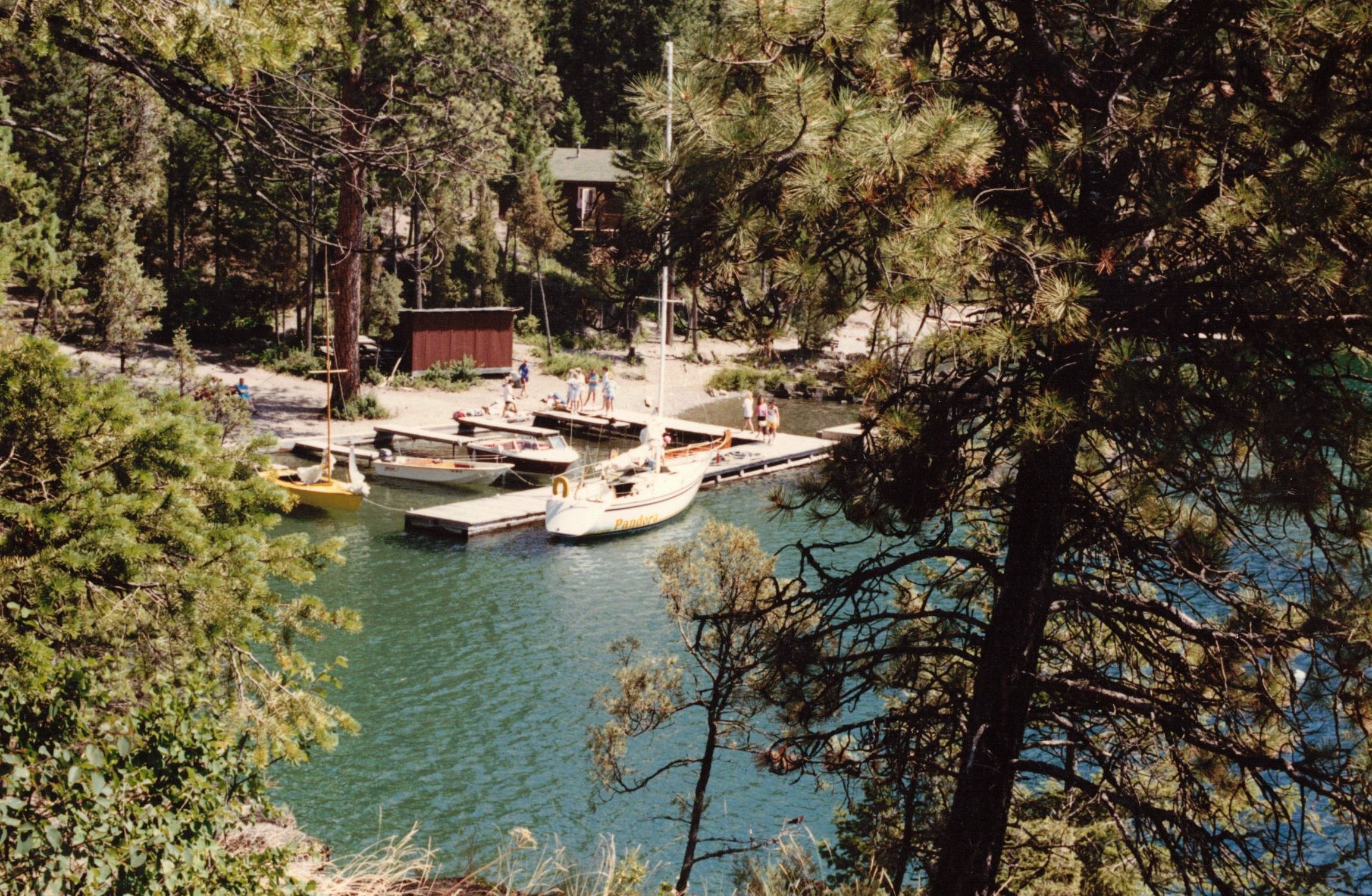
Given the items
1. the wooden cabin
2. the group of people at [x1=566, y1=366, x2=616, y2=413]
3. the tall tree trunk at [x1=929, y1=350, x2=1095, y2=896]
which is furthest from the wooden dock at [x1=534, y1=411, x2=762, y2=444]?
the tall tree trunk at [x1=929, y1=350, x2=1095, y2=896]

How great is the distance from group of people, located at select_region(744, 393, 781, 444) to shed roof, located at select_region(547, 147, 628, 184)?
21.6m

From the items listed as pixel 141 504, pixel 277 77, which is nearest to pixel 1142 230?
pixel 277 77

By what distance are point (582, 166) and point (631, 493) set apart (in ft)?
115

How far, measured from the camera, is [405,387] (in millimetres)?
39844

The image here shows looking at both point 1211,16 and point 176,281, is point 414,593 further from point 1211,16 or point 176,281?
point 176,281

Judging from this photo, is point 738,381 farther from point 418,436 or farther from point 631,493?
point 631,493

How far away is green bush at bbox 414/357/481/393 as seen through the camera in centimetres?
4047

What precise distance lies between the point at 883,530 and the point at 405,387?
3400 cm

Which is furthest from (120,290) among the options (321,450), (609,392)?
(609,392)

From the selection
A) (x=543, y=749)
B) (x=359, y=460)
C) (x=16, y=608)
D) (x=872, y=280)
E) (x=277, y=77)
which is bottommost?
(x=543, y=749)

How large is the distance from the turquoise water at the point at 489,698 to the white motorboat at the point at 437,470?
9.41ft

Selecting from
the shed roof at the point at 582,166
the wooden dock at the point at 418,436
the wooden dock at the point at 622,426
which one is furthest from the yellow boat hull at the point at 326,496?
the shed roof at the point at 582,166

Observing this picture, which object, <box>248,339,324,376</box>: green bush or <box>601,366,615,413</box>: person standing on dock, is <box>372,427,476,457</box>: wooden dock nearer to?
<box>248,339,324,376</box>: green bush

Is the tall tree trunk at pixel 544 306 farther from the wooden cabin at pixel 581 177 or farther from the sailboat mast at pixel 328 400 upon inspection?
the sailboat mast at pixel 328 400
